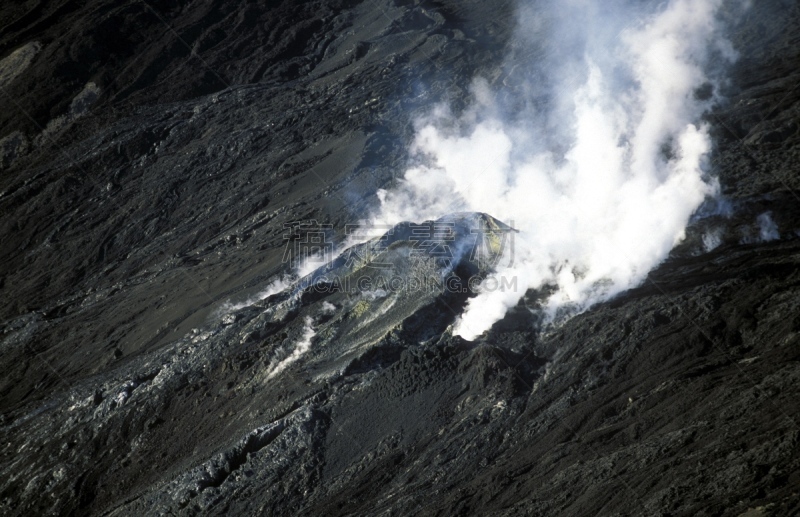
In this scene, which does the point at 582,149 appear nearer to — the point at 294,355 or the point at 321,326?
the point at 321,326

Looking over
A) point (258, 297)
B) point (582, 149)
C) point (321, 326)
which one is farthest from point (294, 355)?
point (582, 149)

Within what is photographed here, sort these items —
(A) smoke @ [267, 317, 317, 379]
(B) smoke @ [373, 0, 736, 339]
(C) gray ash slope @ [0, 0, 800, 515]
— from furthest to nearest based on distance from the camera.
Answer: (B) smoke @ [373, 0, 736, 339], (A) smoke @ [267, 317, 317, 379], (C) gray ash slope @ [0, 0, 800, 515]

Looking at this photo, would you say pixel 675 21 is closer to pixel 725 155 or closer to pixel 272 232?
pixel 725 155

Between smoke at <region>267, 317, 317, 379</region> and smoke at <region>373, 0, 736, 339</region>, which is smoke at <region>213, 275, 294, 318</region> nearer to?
smoke at <region>267, 317, 317, 379</region>

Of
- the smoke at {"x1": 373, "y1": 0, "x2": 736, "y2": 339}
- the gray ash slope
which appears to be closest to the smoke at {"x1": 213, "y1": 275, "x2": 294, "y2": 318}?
the gray ash slope

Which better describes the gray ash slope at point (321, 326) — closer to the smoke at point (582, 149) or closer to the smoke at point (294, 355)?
the smoke at point (294, 355)
